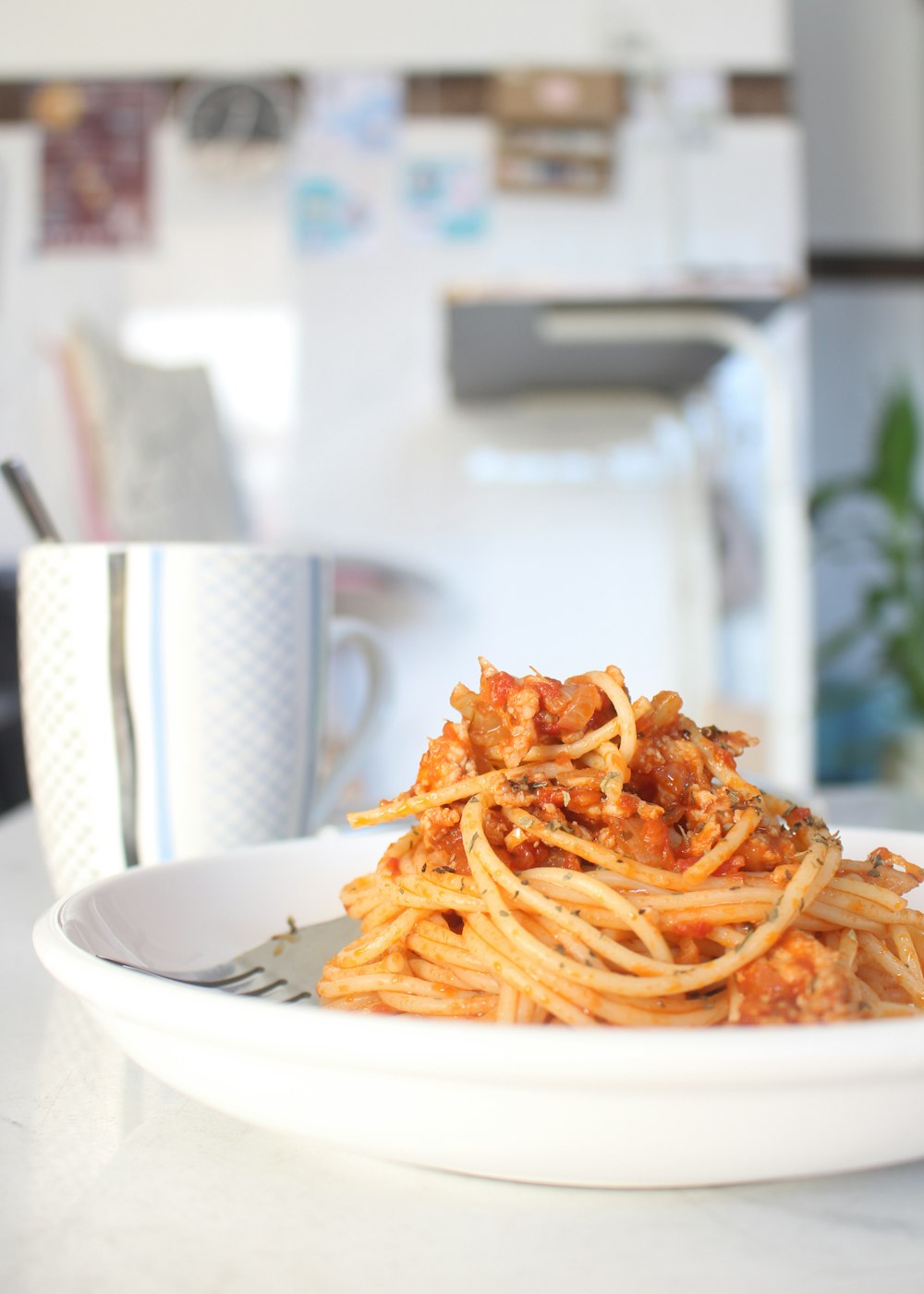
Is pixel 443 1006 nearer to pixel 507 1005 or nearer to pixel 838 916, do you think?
pixel 507 1005

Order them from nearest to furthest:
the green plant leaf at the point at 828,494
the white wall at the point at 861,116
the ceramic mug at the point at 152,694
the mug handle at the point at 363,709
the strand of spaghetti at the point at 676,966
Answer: the strand of spaghetti at the point at 676,966
the ceramic mug at the point at 152,694
the mug handle at the point at 363,709
the green plant leaf at the point at 828,494
the white wall at the point at 861,116

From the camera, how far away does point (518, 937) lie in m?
0.39

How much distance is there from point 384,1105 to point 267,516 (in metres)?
2.96

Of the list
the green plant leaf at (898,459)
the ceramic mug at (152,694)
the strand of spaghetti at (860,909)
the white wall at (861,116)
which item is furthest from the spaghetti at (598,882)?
the white wall at (861,116)

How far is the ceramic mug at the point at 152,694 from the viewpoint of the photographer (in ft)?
1.97

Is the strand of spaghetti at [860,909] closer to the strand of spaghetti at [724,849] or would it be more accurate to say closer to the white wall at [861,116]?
the strand of spaghetti at [724,849]

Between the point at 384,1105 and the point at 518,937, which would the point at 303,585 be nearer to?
the point at 518,937

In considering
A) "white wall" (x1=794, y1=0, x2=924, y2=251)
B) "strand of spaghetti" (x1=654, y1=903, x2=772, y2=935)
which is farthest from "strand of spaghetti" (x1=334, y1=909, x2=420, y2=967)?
"white wall" (x1=794, y1=0, x2=924, y2=251)

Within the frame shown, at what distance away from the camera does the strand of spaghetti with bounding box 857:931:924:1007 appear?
0.43m

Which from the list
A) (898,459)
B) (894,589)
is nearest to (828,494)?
(898,459)

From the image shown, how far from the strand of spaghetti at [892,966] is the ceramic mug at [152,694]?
0.33 meters

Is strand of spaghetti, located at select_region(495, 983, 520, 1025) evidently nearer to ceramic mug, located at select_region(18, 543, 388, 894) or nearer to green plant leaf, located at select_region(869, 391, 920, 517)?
ceramic mug, located at select_region(18, 543, 388, 894)

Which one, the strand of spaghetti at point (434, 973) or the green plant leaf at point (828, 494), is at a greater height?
the green plant leaf at point (828, 494)

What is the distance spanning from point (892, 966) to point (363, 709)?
459 millimetres
